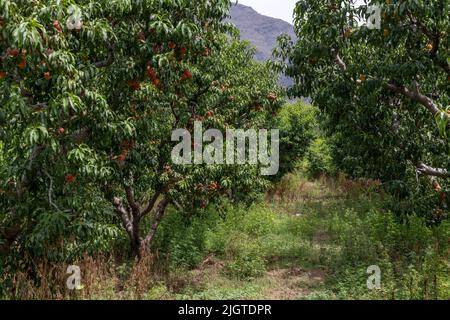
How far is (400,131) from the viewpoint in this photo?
703cm

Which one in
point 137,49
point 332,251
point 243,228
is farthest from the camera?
point 243,228

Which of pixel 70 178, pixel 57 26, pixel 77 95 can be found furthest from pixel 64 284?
pixel 57 26

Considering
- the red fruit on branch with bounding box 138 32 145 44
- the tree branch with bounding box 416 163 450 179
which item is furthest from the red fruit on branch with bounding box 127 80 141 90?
the tree branch with bounding box 416 163 450 179

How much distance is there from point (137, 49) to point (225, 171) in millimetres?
3498

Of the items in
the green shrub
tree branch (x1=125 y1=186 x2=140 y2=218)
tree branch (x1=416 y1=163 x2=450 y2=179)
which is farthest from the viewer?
the green shrub

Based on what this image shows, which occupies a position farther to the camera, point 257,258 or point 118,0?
point 257,258

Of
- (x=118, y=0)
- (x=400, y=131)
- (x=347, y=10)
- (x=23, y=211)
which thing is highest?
(x=347, y=10)

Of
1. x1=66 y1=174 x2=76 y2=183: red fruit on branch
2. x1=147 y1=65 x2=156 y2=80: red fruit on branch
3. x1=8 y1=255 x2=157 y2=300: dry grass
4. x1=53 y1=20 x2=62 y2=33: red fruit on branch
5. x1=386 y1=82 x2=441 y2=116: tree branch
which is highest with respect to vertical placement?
x1=53 y1=20 x2=62 y2=33: red fruit on branch

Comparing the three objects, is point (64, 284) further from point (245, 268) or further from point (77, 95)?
point (245, 268)

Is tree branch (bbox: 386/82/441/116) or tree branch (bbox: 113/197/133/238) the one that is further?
tree branch (bbox: 113/197/133/238)

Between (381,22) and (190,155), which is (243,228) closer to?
(190,155)

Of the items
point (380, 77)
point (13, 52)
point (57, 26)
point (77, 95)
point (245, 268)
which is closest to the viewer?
point (13, 52)

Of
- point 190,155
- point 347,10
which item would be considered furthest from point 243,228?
point 347,10

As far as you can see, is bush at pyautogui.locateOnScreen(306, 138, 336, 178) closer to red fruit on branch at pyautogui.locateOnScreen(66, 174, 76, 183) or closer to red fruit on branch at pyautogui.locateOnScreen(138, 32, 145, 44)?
red fruit on branch at pyautogui.locateOnScreen(138, 32, 145, 44)
